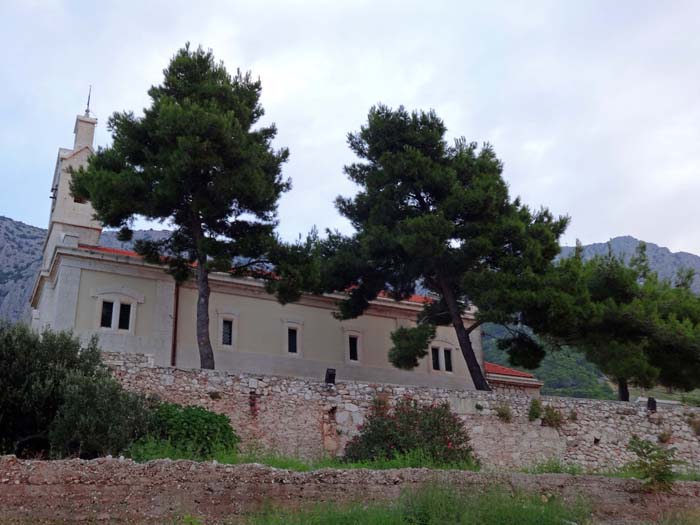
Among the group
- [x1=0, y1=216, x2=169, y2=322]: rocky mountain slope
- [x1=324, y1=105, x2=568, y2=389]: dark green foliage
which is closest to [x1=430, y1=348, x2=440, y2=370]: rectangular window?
[x1=324, y1=105, x2=568, y2=389]: dark green foliage

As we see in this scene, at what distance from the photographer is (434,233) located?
79.4 feet

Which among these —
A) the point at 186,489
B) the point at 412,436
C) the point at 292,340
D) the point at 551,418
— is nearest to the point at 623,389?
the point at 551,418

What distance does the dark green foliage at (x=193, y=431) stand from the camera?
49.6 ft

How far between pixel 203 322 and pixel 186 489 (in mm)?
11732

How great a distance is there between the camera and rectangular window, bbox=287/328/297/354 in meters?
29.8

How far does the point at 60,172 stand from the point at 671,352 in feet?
83.2

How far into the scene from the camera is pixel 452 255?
25.3 meters

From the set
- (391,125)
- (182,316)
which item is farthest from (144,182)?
(391,125)

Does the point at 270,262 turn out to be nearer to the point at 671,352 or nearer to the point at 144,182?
the point at 144,182

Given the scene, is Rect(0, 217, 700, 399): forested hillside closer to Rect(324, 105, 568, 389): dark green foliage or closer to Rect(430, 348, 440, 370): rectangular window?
Rect(430, 348, 440, 370): rectangular window

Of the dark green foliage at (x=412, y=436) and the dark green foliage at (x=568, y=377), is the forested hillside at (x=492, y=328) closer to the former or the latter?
the dark green foliage at (x=568, y=377)

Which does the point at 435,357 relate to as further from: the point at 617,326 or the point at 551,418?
the point at 551,418

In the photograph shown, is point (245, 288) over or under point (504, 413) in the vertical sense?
over

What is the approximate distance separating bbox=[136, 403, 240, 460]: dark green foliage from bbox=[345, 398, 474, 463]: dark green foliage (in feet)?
10.3
